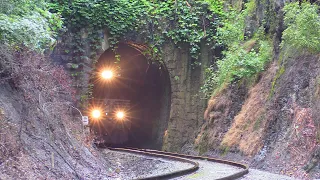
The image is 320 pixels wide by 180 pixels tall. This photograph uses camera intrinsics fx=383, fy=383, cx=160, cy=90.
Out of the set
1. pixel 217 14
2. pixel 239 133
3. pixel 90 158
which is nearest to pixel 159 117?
pixel 217 14

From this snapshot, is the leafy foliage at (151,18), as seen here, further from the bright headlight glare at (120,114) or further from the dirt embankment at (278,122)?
the bright headlight glare at (120,114)

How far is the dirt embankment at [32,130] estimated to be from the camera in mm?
6582

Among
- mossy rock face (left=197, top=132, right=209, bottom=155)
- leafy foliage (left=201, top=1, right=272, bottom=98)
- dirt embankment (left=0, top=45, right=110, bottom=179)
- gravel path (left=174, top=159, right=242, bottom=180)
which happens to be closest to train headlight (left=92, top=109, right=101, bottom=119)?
leafy foliage (left=201, top=1, right=272, bottom=98)

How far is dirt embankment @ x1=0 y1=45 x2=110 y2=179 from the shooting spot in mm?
6582

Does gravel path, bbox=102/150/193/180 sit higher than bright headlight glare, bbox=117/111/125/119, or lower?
lower

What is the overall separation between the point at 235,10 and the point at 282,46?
7.00 meters

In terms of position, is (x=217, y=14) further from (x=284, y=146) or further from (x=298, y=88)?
(x=284, y=146)

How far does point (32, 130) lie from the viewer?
7891mm

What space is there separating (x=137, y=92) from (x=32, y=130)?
50.4 feet

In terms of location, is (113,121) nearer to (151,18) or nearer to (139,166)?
(151,18)

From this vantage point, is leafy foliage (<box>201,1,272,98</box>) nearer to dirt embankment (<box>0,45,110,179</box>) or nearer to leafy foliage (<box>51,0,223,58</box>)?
leafy foliage (<box>51,0,223,58</box>)

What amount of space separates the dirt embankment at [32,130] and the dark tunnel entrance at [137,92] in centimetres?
934

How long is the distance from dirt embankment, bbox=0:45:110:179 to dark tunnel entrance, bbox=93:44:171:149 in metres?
9.34

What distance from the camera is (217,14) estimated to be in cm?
1866
